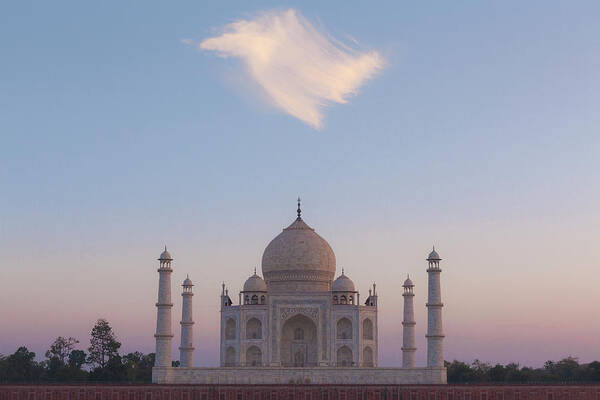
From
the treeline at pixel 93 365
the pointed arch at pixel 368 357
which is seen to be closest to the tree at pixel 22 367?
the treeline at pixel 93 365

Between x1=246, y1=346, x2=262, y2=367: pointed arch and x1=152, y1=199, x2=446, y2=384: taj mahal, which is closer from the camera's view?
x1=152, y1=199, x2=446, y2=384: taj mahal

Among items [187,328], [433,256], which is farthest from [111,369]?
[433,256]

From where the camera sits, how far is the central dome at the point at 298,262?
207 feet

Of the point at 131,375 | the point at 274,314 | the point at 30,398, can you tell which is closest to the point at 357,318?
the point at 274,314

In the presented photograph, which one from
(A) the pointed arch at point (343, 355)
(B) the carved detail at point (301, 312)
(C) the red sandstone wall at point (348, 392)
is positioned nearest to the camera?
(C) the red sandstone wall at point (348, 392)

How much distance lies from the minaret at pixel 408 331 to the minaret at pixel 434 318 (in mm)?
7895

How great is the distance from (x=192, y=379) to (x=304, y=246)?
14433 mm

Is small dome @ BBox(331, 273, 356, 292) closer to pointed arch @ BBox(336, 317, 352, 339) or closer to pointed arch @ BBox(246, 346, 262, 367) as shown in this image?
pointed arch @ BBox(336, 317, 352, 339)

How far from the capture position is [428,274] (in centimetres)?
5684

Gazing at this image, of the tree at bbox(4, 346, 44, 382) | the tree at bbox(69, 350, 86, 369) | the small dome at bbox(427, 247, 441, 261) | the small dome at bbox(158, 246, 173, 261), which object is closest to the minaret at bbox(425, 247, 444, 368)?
the small dome at bbox(427, 247, 441, 261)

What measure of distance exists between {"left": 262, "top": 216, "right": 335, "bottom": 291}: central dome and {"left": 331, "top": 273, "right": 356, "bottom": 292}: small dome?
173cm

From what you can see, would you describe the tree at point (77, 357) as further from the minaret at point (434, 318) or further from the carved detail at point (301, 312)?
the minaret at point (434, 318)

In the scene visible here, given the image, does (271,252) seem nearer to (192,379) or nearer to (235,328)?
(235,328)

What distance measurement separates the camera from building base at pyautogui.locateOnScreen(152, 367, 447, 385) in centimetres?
5350
